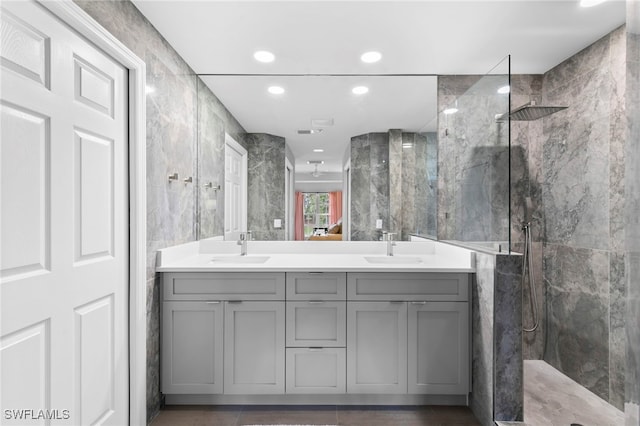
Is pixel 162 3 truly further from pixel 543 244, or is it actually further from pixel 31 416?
pixel 543 244

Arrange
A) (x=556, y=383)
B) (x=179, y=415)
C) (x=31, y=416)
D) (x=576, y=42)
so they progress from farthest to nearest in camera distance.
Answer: (x=556, y=383)
(x=576, y=42)
(x=179, y=415)
(x=31, y=416)

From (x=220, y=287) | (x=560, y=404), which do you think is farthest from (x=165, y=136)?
(x=560, y=404)

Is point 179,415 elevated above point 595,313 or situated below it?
below

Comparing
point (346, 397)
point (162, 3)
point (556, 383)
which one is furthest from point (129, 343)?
point (556, 383)

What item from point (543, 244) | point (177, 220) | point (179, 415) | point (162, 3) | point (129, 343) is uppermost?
point (162, 3)

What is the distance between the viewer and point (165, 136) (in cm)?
214

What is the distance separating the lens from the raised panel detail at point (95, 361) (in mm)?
1509

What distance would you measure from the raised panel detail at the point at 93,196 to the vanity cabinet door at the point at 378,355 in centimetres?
140

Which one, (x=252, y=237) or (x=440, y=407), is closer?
(x=440, y=407)

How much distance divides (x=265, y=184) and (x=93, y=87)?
4.12 ft

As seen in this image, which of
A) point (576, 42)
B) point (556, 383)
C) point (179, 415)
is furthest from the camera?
point (556, 383)

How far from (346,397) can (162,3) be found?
243 centimetres

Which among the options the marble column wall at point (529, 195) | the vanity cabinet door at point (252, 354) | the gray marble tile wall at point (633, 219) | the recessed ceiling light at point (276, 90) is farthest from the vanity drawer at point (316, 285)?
the gray marble tile wall at point (633, 219)

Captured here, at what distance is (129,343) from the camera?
1.86 metres
